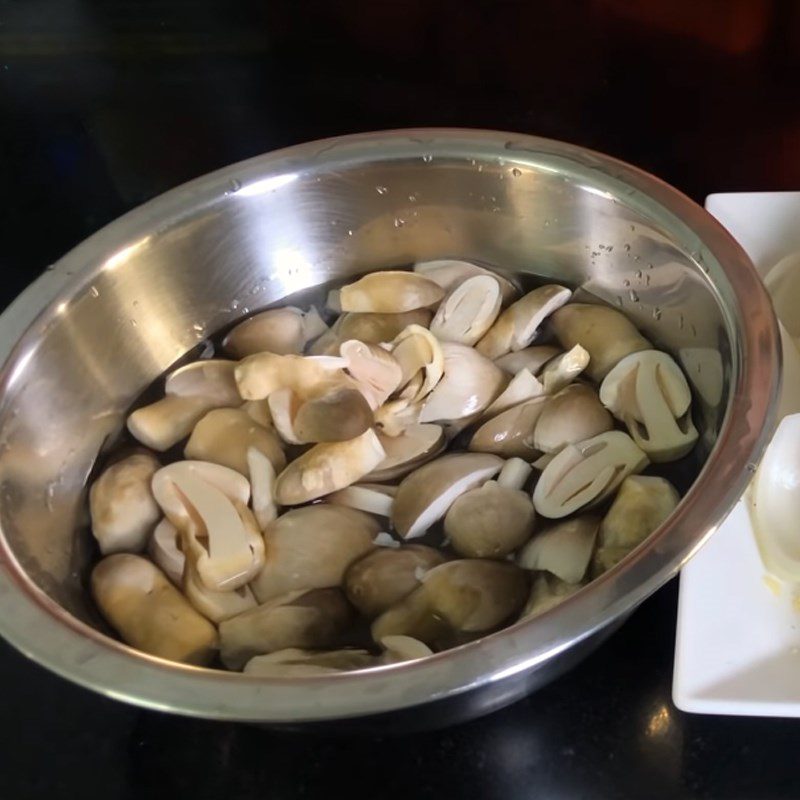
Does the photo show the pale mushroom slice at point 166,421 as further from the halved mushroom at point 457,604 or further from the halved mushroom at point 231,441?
the halved mushroom at point 457,604

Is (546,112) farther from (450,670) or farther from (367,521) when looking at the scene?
(450,670)

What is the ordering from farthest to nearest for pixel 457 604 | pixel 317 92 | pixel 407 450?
pixel 317 92 < pixel 407 450 < pixel 457 604

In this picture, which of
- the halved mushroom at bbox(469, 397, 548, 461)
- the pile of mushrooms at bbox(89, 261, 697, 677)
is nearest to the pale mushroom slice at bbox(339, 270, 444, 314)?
the pile of mushrooms at bbox(89, 261, 697, 677)

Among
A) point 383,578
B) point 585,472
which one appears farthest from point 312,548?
point 585,472

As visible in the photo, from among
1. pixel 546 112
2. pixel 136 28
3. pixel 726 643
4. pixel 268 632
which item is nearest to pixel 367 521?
pixel 268 632

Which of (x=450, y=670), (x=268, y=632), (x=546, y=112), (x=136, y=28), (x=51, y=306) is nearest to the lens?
(x=450, y=670)

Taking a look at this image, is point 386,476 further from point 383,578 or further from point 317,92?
point 317,92

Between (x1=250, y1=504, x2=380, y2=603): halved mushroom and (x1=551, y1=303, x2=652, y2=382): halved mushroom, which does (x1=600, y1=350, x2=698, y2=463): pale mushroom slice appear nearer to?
(x1=551, y1=303, x2=652, y2=382): halved mushroom
